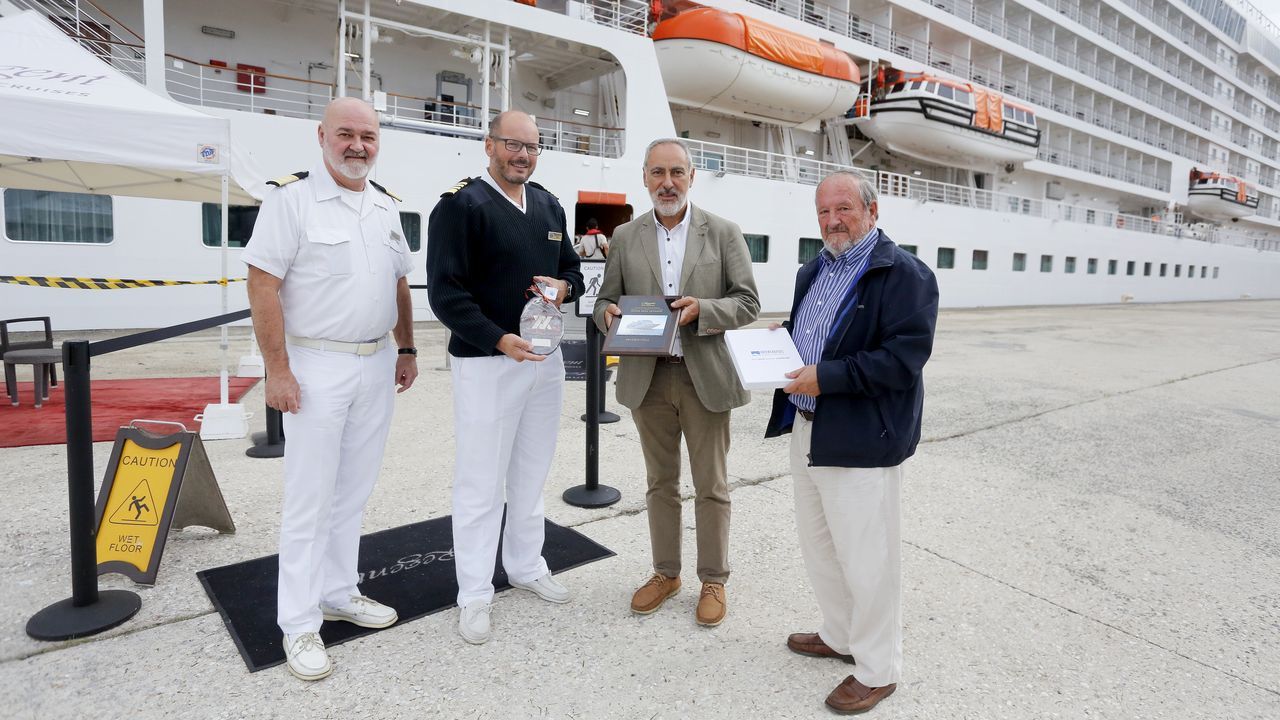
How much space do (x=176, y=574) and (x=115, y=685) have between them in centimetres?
86

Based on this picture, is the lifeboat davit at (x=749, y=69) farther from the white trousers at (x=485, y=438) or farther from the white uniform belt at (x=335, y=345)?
the white uniform belt at (x=335, y=345)

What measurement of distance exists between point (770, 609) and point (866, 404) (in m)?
1.09

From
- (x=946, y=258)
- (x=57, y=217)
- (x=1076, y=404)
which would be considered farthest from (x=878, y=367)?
(x=946, y=258)

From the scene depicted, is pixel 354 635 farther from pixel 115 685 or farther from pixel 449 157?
pixel 449 157

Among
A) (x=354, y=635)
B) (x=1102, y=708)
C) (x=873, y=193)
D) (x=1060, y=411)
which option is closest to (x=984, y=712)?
(x=1102, y=708)

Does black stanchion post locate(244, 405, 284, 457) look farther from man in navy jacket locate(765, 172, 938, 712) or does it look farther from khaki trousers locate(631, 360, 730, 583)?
man in navy jacket locate(765, 172, 938, 712)

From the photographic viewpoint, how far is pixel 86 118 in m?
4.77

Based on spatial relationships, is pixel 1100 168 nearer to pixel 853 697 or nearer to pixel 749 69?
pixel 749 69

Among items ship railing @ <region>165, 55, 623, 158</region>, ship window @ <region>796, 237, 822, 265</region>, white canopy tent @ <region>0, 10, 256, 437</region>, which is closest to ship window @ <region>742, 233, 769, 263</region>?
ship window @ <region>796, 237, 822, 265</region>

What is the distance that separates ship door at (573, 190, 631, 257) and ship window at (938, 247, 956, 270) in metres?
12.3

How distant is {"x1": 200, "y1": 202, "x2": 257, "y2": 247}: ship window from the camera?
10.7 metres

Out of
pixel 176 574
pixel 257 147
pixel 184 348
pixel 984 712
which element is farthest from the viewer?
pixel 257 147

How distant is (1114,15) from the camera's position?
33188mm

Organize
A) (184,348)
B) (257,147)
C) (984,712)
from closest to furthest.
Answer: (984,712) → (184,348) → (257,147)
